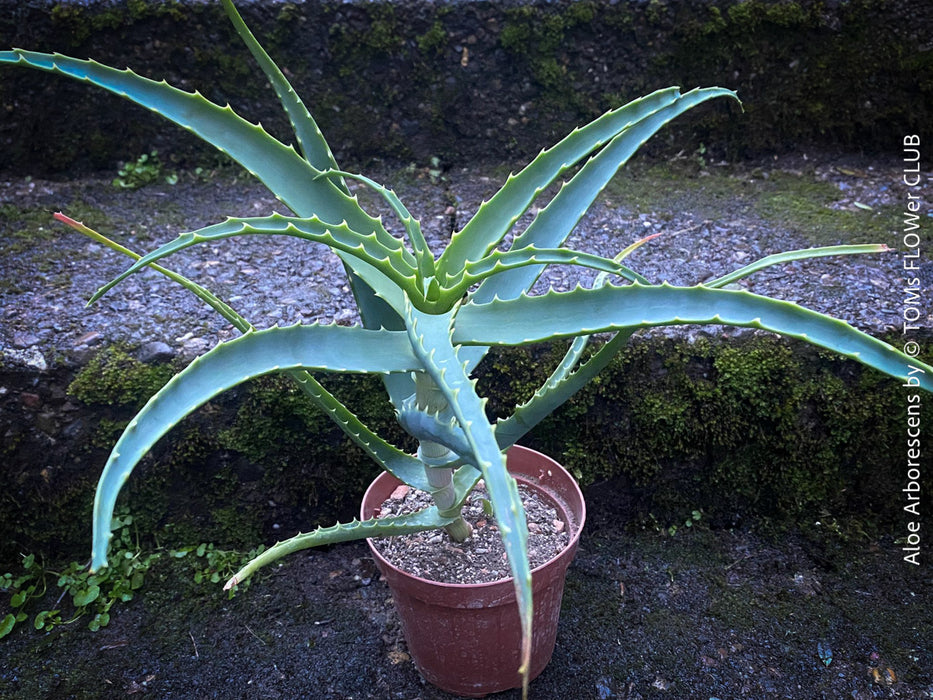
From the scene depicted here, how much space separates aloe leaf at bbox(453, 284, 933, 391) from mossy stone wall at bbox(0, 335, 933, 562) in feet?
2.13

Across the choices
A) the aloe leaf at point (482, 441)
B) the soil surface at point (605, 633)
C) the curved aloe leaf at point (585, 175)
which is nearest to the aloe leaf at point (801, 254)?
the curved aloe leaf at point (585, 175)

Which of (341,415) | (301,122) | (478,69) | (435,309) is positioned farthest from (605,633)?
(478,69)

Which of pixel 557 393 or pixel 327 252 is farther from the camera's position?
pixel 327 252

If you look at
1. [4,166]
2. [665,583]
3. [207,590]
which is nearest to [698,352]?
[665,583]

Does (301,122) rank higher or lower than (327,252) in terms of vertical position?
higher

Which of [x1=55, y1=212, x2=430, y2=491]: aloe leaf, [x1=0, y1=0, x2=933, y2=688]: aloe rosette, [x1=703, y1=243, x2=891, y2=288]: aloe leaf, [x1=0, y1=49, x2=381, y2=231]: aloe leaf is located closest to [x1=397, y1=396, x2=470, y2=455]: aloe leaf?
[x1=0, y1=0, x2=933, y2=688]: aloe rosette

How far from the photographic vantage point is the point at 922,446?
161cm

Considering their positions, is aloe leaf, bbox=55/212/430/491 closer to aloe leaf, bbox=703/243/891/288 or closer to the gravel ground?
the gravel ground

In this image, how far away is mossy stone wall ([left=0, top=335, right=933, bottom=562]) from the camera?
1.54 meters

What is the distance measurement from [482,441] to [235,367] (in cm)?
30

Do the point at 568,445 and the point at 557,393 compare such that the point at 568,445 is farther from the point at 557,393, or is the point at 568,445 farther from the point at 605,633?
the point at 557,393

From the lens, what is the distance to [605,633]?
1.49 meters

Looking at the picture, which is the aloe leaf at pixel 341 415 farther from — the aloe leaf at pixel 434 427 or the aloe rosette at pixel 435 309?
the aloe leaf at pixel 434 427

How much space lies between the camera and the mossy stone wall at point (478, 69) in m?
2.01
